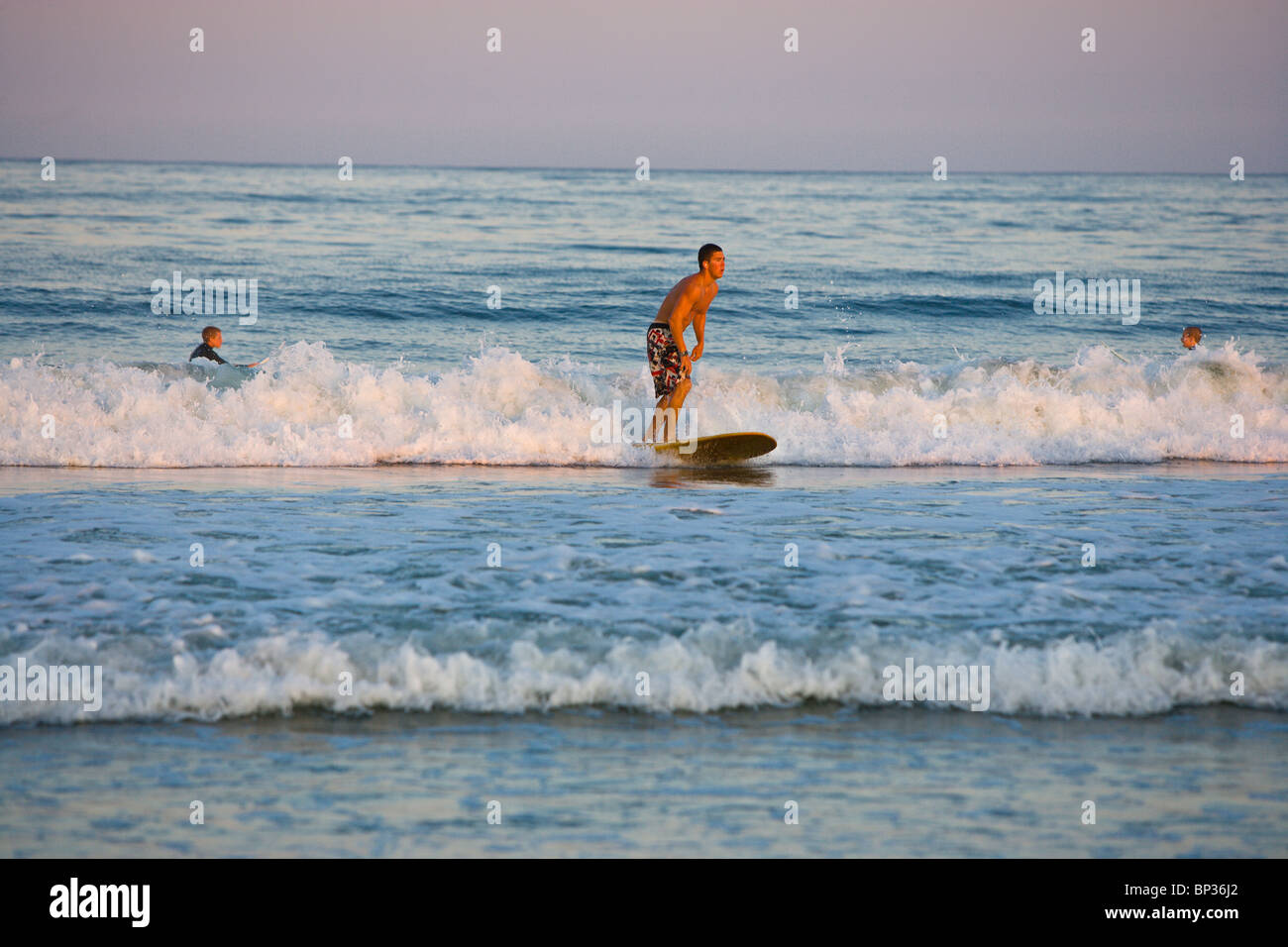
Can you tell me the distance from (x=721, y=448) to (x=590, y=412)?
6.97ft

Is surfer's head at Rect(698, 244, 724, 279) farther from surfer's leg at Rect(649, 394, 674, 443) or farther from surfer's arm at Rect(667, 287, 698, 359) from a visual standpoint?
surfer's leg at Rect(649, 394, 674, 443)

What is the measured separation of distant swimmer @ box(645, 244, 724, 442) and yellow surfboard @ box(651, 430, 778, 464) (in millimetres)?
465

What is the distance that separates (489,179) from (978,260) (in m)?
24.1

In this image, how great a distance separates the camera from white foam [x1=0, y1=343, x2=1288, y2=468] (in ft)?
39.9

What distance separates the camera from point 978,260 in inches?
1094

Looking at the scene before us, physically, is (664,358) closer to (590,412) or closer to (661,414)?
(661,414)

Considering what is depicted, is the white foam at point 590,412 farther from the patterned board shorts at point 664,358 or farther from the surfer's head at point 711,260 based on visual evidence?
the surfer's head at point 711,260

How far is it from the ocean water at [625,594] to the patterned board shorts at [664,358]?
0.87 meters

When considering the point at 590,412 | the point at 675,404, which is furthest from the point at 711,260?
the point at 590,412

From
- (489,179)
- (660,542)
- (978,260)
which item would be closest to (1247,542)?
(660,542)


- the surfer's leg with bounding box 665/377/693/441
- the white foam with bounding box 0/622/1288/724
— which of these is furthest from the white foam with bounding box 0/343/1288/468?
the white foam with bounding box 0/622/1288/724

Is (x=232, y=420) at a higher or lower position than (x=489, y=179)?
lower

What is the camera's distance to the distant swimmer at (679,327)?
448 inches
